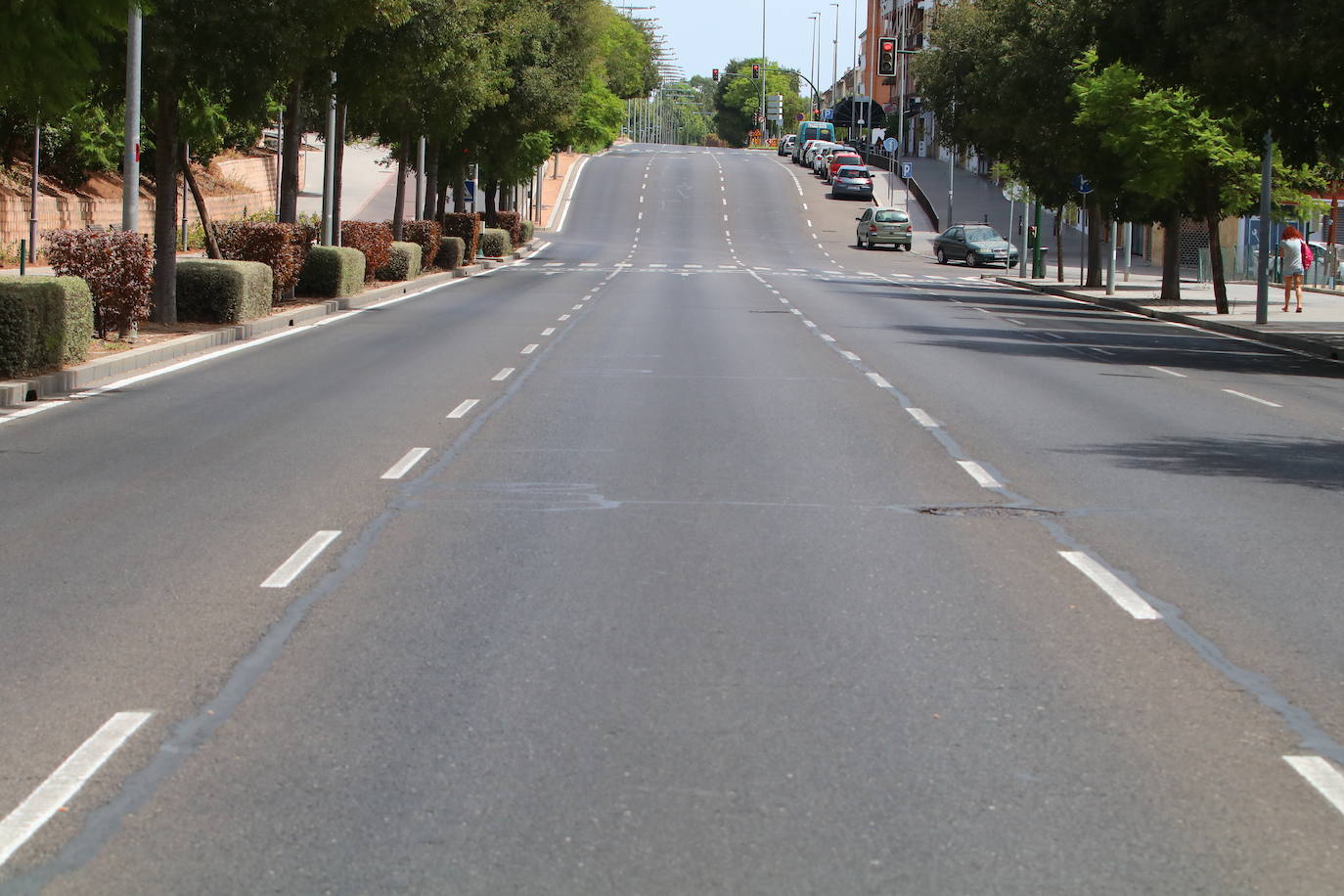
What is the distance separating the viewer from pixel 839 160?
341 feet

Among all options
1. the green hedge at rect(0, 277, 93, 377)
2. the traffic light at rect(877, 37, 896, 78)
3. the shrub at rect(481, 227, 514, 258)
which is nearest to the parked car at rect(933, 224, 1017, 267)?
the traffic light at rect(877, 37, 896, 78)

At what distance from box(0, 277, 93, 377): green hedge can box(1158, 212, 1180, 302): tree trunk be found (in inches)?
1200

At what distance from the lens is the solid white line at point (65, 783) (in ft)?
15.5

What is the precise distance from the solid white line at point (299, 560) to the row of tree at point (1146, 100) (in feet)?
58.5

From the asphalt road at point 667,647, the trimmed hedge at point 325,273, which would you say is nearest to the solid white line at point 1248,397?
the asphalt road at point 667,647

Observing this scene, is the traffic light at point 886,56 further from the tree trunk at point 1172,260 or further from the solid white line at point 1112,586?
the solid white line at point 1112,586

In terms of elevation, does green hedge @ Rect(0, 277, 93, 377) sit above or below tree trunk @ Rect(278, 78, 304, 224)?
below

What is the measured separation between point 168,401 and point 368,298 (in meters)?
18.7

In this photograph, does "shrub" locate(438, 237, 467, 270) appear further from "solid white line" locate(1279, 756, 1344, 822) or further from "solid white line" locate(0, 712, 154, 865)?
"solid white line" locate(1279, 756, 1344, 822)

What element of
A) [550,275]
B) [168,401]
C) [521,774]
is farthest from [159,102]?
[550,275]

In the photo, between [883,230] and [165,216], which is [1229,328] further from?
[883,230]

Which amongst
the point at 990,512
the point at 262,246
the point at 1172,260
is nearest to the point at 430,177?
the point at 1172,260

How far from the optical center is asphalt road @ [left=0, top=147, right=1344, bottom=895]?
4.70 m

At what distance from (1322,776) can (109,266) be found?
17.6 metres
